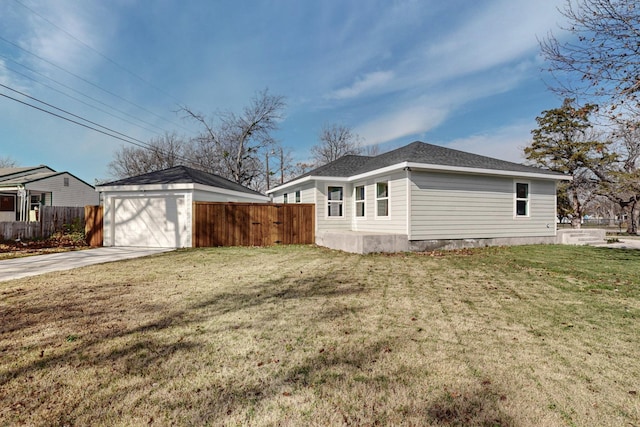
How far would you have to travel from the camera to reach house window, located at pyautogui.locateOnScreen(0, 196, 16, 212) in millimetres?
19766

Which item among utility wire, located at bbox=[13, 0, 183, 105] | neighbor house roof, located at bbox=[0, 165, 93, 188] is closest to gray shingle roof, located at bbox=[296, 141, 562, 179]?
utility wire, located at bbox=[13, 0, 183, 105]

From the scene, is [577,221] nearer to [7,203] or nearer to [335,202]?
[335,202]

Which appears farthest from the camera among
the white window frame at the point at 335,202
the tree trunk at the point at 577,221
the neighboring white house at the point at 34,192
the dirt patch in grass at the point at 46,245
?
the tree trunk at the point at 577,221

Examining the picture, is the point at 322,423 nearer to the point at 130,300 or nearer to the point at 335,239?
the point at 130,300

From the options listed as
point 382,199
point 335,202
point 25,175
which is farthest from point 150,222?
point 25,175

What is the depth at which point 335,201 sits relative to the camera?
1305cm

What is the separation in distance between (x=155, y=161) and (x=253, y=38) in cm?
2369

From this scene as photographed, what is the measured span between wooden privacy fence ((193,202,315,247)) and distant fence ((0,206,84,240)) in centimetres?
684

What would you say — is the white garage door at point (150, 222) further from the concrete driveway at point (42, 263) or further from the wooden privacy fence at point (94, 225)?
the concrete driveway at point (42, 263)

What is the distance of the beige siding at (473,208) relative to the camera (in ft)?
32.7

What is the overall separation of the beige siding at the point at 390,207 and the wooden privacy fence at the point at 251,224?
2.26 m

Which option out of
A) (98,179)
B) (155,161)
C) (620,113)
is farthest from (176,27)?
(98,179)

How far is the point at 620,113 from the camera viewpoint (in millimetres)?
6441

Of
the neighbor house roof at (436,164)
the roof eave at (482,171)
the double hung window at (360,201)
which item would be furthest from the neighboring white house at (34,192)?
the roof eave at (482,171)
